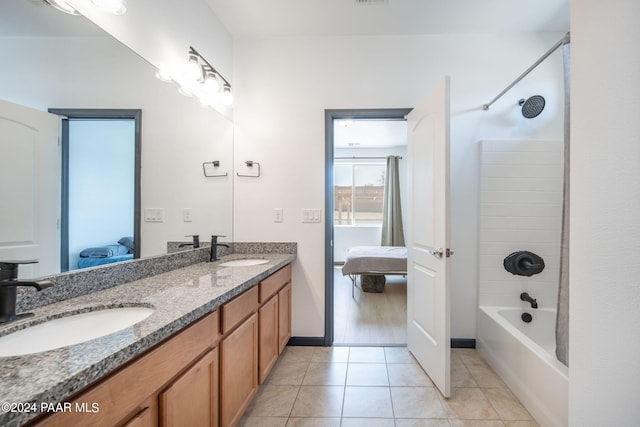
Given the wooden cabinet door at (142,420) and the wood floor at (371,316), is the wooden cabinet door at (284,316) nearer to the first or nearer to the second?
the wood floor at (371,316)

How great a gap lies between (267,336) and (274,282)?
1.16 feet

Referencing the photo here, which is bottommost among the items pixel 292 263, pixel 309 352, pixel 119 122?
pixel 309 352

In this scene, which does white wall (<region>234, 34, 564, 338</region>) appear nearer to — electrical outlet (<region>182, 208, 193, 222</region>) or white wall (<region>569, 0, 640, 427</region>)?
electrical outlet (<region>182, 208, 193, 222</region>)

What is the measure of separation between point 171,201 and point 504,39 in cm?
301

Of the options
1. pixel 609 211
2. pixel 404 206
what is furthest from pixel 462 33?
pixel 404 206

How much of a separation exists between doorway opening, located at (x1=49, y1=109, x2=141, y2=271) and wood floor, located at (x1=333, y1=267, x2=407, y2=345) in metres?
1.96

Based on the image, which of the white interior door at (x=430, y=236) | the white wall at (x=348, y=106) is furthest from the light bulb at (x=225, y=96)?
the white interior door at (x=430, y=236)

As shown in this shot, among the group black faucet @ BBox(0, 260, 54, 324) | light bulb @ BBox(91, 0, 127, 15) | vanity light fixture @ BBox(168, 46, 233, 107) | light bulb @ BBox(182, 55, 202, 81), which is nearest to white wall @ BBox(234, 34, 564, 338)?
vanity light fixture @ BBox(168, 46, 233, 107)

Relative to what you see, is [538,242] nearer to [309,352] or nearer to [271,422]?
[309,352]

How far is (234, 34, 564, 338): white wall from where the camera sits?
2.29m

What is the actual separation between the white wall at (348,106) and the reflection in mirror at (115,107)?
0.35 metres

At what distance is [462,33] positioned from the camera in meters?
2.29

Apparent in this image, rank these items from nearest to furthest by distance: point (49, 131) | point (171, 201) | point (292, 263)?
point (49, 131) → point (171, 201) → point (292, 263)

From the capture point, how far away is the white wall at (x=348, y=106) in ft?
7.53
